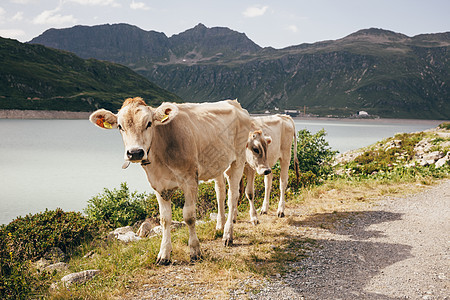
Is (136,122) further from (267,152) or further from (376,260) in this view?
(376,260)

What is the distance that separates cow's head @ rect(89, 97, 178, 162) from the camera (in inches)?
189

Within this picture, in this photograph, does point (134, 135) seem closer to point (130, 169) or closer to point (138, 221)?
point (138, 221)

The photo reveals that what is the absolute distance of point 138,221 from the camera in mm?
12789

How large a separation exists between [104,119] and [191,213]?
2302 mm

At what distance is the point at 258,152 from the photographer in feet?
27.3

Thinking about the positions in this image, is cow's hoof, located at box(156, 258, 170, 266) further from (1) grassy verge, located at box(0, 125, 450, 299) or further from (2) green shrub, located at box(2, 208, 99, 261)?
(2) green shrub, located at box(2, 208, 99, 261)

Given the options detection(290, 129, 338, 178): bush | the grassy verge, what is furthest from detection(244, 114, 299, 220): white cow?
detection(290, 129, 338, 178): bush

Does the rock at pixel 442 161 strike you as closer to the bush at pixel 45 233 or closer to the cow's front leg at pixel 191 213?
the cow's front leg at pixel 191 213

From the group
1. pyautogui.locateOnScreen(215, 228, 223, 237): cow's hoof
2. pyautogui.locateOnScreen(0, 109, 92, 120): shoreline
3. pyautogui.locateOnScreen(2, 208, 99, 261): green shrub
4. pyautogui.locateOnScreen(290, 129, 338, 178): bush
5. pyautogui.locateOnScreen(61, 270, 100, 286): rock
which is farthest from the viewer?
pyautogui.locateOnScreen(0, 109, 92, 120): shoreline

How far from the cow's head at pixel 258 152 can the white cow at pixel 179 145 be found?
2.49 feet

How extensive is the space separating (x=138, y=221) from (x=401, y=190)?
10.5m

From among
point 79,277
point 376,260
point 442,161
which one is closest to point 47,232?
point 79,277

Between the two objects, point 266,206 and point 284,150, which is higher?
point 284,150

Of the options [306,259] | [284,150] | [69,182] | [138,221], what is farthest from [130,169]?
[306,259]
